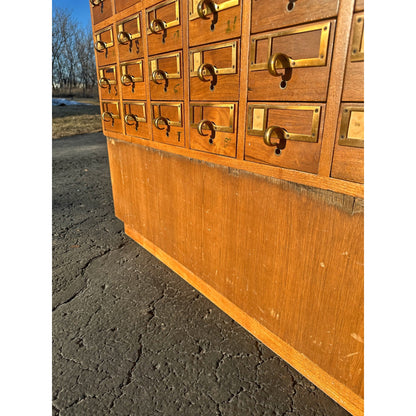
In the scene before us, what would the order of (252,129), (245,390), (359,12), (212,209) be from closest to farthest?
(359,12) → (252,129) → (245,390) → (212,209)

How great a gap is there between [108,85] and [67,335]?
5.73 feet

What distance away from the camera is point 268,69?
1.02 m

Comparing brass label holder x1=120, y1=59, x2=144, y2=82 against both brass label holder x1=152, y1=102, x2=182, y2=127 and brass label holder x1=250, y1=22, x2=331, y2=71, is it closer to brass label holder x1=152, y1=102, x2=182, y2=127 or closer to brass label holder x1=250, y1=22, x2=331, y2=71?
brass label holder x1=152, y1=102, x2=182, y2=127

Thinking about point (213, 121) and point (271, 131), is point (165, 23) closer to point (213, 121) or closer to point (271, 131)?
point (213, 121)

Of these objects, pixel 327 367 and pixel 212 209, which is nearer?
pixel 327 367

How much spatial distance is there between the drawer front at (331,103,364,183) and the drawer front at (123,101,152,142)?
1.26 m

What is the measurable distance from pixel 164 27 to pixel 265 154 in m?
0.91

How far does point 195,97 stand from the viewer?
1470 millimetres

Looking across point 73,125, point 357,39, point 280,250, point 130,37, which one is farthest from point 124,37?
point 73,125

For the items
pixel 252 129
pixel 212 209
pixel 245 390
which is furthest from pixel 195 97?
pixel 245 390

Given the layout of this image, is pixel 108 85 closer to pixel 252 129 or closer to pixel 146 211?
pixel 146 211

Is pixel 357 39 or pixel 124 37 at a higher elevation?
pixel 124 37

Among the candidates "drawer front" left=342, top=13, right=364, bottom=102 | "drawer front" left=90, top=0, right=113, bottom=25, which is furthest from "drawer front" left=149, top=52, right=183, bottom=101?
"drawer front" left=342, top=13, right=364, bottom=102

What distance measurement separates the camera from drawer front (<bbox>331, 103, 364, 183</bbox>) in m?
0.92
